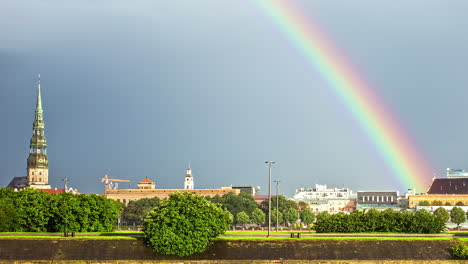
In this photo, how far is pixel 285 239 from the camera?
70.1m

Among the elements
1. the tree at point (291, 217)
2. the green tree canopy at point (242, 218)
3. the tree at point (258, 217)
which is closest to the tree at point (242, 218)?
the green tree canopy at point (242, 218)

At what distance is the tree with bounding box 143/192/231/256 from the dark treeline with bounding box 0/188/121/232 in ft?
64.1

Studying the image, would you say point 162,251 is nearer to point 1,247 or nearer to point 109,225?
point 1,247

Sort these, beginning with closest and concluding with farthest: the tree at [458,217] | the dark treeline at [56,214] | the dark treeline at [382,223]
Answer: the dark treeline at [382,223] → the dark treeline at [56,214] → the tree at [458,217]

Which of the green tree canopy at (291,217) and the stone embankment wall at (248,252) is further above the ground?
the green tree canopy at (291,217)

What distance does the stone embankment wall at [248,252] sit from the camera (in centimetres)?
6862

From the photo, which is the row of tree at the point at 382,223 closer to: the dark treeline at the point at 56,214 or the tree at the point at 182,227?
the tree at the point at 182,227

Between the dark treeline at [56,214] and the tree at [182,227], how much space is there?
1954 cm

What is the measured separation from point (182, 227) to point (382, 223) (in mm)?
21985

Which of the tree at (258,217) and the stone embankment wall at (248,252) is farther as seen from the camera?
the tree at (258,217)

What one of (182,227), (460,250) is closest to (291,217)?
(460,250)

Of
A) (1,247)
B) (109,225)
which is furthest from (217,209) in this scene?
(109,225)

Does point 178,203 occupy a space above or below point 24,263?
above

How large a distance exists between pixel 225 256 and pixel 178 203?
19.4 feet
